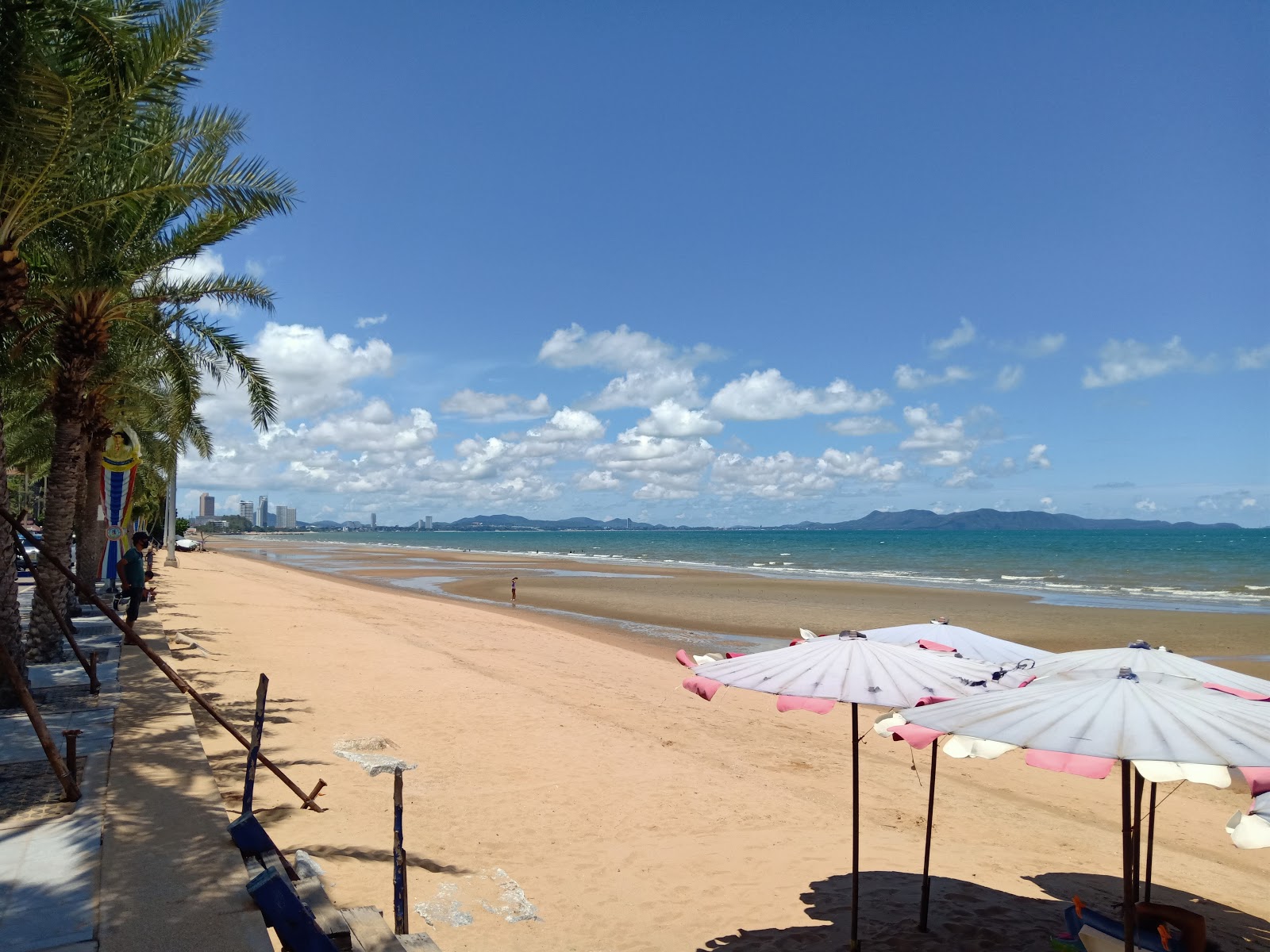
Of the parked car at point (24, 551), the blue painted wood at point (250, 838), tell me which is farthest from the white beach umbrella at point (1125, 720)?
the parked car at point (24, 551)

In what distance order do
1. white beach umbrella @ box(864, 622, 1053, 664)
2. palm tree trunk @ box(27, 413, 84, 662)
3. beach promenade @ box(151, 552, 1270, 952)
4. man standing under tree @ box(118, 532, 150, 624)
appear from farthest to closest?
man standing under tree @ box(118, 532, 150, 624)
palm tree trunk @ box(27, 413, 84, 662)
white beach umbrella @ box(864, 622, 1053, 664)
beach promenade @ box(151, 552, 1270, 952)

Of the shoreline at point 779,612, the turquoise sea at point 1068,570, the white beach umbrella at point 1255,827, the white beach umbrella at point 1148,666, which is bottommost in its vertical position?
the shoreline at point 779,612

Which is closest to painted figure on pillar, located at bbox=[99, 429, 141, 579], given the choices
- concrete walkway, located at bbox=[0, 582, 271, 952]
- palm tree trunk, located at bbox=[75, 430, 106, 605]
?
palm tree trunk, located at bbox=[75, 430, 106, 605]

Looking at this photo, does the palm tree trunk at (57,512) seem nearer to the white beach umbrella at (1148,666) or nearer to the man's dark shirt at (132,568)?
the man's dark shirt at (132,568)

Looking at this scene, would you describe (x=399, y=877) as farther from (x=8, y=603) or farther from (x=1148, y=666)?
(x=8, y=603)

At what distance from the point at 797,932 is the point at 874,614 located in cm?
2279

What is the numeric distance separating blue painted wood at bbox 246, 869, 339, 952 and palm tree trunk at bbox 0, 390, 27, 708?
579cm

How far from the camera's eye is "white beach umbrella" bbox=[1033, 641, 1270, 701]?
4.32 m

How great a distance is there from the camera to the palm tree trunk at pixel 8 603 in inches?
301

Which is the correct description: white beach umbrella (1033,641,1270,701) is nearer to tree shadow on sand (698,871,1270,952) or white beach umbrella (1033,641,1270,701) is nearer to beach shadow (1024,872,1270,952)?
tree shadow on sand (698,871,1270,952)

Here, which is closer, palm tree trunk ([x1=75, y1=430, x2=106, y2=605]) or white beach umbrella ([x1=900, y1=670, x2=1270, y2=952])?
white beach umbrella ([x1=900, y1=670, x2=1270, y2=952])

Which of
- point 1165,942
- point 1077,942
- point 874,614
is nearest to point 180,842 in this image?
point 1077,942

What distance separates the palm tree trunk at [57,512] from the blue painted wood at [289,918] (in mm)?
8844

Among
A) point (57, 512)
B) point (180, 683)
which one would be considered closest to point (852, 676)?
point (180, 683)
